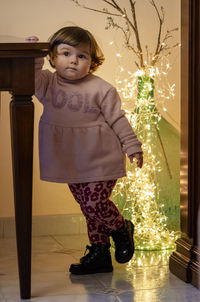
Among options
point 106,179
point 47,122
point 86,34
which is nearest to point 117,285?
point 106,179

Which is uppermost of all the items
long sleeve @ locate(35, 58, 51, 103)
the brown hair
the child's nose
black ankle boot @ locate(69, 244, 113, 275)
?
the brown hair

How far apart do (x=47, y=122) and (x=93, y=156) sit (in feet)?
0.57

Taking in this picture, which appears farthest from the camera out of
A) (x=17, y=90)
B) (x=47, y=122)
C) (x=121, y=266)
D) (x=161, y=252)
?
(x=161, y=252)

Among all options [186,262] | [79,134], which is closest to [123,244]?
[186,262]

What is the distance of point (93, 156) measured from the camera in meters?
1.82

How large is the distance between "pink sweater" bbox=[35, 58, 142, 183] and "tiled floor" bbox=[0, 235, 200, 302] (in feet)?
0.99

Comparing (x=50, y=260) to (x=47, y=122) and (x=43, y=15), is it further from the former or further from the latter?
(x=43, y=15)

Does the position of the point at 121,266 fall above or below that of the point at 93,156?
below

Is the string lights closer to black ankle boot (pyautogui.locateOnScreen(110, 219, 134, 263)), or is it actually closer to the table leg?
black ankle boot (pyautogui.locateOnScreen(110, 219, 134, 263))

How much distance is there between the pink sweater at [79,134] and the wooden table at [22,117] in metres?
0.24

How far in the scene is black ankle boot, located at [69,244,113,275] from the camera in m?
1.89

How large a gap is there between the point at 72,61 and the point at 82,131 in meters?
0.21

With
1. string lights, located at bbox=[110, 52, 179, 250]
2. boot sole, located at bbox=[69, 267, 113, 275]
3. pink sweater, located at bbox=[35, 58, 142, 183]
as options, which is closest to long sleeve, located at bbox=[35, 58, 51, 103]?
pink sweater, located at bbox=[35, 58, 142, 183]

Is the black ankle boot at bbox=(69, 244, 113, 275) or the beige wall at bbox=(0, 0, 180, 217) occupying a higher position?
the beige wall at bbox=(0, 0, 180, 217)
